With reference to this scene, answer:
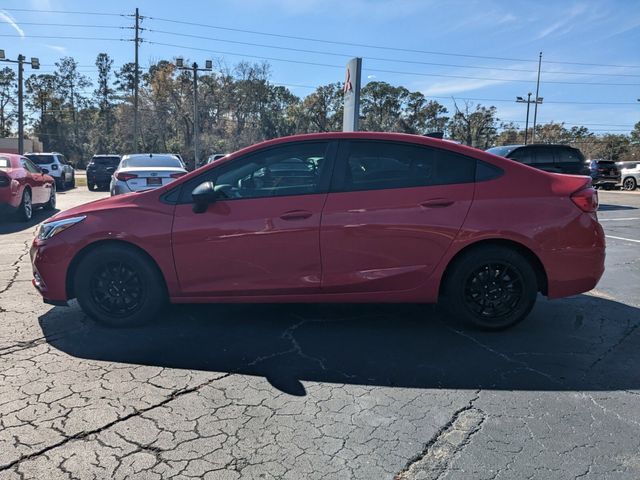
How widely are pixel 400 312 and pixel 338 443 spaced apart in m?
2.37

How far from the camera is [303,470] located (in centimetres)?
249

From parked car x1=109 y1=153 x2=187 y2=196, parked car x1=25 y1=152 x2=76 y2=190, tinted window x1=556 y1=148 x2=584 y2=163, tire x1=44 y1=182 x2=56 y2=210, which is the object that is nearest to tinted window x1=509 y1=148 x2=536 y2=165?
tinted window x1=556 y1=148 x2=584 y2=163

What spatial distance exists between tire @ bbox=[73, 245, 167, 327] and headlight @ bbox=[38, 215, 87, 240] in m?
0.31

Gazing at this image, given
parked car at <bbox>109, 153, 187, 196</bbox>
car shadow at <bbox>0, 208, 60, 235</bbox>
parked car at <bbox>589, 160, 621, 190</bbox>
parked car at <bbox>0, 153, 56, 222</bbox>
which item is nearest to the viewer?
parked car at <bbox>109, 153, 187, 196</bbox>

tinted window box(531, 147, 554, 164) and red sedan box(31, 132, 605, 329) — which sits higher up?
tinted window box(531, 147, 554, 164)

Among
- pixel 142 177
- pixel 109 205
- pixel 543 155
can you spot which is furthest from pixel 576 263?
pixel 543 155

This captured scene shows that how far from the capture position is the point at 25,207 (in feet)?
36.9

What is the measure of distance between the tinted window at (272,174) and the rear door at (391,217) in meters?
0.21

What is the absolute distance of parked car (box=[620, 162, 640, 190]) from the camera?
85.1 ft

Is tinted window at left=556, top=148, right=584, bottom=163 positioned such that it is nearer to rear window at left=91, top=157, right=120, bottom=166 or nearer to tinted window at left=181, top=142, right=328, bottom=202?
tinted window at left=181, top=142, right=328, bottom=202

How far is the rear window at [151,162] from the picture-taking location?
1138cm

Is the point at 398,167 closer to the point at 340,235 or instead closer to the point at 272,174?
the point at 340,235

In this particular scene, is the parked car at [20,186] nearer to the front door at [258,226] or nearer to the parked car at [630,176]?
the front door at [258,226]

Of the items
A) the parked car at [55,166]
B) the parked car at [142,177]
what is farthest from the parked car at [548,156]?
the parked car at [55,166]
